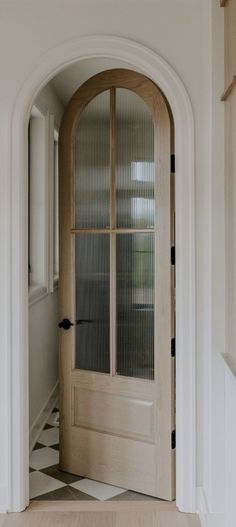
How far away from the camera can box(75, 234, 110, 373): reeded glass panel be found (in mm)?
2844

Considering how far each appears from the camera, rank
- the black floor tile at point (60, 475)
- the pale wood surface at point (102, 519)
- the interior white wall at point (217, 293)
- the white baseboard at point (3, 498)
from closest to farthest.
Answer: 1. the interior white wall at point (217, 293)
2. the pale wood surface at point (102, 519)
3. the white baseboard at point (3, 498)
4. the black floor tile at point (60, 475)

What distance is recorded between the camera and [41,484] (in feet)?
9.47

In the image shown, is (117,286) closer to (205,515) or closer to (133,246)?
(133,246)

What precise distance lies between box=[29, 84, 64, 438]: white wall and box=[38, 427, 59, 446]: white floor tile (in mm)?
59

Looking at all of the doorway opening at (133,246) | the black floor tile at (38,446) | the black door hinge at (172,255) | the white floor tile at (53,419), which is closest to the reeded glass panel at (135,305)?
the doorway opening at (133,246)

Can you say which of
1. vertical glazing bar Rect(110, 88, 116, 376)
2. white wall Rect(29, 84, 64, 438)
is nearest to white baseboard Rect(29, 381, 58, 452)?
white wall Rect(29, 84, 64, 438)

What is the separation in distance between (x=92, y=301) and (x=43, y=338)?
3.61 feet

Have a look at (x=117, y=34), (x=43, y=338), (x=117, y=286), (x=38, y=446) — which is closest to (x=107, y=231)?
(x=117, y=286)

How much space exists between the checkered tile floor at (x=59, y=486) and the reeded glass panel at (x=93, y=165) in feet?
4.76

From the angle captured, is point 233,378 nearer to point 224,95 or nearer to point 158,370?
point 158,370

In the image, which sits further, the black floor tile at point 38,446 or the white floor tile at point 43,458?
the black floor tile at point 38,446

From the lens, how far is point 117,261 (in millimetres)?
2795

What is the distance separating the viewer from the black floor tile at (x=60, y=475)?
2920 mm

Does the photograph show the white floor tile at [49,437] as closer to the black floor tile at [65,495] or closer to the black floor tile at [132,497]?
the black floor tile at [65,495]
